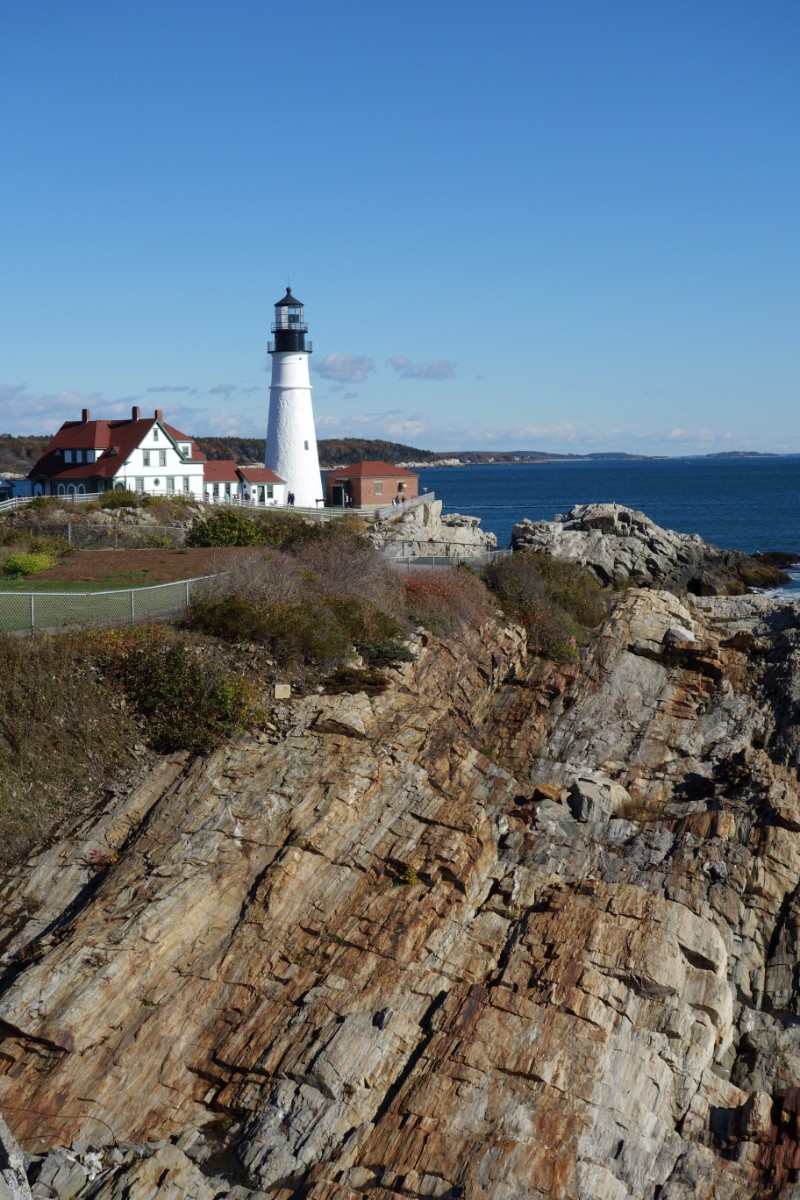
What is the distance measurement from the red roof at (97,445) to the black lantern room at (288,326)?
7.33 meters

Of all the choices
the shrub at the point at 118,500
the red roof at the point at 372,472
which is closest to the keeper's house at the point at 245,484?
the red roof at the point at 372,472

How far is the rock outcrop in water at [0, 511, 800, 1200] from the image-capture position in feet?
34.8

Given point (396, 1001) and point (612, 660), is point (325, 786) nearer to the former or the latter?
point (396, 1001)

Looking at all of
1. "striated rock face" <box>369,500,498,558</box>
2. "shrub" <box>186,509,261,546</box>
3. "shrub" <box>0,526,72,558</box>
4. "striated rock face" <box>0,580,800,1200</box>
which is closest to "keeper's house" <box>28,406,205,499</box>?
"striated rock face" <box>369,500,498,558</box>

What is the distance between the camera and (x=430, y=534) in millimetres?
46781

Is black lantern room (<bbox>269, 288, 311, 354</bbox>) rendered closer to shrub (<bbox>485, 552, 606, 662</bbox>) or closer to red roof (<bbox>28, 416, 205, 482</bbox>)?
red roof (<bbox>28, 416, 205, 482</bbox>)

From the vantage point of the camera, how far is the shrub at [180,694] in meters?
16.6

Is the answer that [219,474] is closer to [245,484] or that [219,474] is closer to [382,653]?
[245,484]

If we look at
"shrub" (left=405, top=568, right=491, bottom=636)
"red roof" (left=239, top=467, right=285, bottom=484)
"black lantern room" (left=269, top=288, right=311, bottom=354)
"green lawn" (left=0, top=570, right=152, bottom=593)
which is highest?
"black lantern room" (left=269, top=288, right=311, bottom=354)

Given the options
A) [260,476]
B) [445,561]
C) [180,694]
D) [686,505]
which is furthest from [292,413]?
[686,505]

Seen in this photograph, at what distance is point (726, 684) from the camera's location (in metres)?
24.6

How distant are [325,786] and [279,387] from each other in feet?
137

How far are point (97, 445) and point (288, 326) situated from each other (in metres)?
11.3

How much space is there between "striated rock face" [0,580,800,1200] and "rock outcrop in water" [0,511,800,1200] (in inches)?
1.3
